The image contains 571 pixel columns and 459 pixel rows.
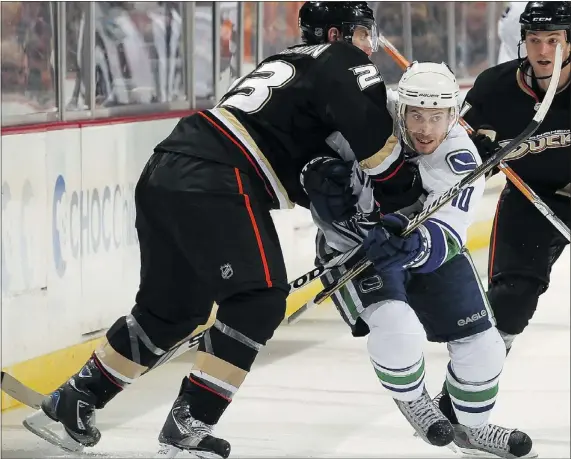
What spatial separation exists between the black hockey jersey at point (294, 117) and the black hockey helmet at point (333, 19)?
8 centimetres

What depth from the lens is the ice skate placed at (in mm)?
3461

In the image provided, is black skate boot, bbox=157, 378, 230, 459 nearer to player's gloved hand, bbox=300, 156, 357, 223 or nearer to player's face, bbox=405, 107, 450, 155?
player's gloved hand, bbox=300, 156, 357, 223

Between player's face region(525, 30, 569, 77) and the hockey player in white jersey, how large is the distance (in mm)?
496

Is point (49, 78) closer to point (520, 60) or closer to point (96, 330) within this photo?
point (96, 330)

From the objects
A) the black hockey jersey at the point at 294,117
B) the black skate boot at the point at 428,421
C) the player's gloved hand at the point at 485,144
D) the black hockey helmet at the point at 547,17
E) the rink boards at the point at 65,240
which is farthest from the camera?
the rink boards at the point at 65,240

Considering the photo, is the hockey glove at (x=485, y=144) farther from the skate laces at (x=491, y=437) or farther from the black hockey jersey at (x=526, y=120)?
the skate laces at (x=491, y=437)

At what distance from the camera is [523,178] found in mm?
3980

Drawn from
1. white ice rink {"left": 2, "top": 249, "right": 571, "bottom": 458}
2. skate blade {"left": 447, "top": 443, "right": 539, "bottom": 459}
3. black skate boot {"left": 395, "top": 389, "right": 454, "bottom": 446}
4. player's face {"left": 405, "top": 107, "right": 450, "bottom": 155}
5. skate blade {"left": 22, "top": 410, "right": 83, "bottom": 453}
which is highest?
player's face {"left": 405, "top": 107, "right": 450, "bottom": 155}

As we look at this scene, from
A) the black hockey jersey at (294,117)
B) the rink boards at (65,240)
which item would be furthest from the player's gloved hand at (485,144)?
the rink boards at (65,240)

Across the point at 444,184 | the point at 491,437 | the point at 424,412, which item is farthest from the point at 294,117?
the point at 491,437

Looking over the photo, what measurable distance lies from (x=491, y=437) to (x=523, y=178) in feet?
2.32

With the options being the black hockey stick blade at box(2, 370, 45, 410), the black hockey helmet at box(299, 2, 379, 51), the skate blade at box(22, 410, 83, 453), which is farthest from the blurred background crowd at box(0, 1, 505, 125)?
the black hockey helmet at box(299, 2, 379, 51)

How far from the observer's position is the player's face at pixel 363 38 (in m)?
3.31

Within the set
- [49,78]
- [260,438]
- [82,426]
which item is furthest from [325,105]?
[49,78]
